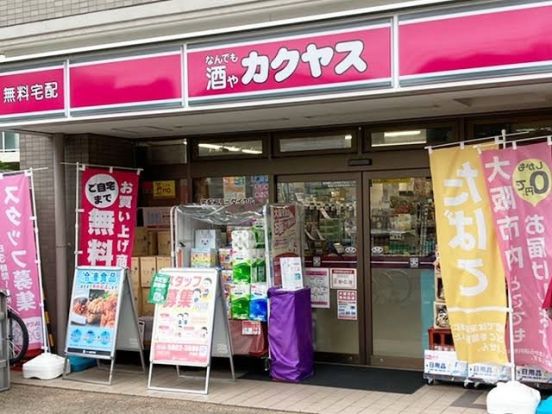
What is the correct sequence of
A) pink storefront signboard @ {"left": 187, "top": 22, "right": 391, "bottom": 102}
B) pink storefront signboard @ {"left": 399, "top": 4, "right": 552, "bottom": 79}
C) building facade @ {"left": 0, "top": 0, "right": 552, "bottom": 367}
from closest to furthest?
pink storefront signboard @ {"left": 399, "top": 4, "right": 552, "bottom": 79}, building facade @ {"left": 0, "top": 0, "right": 552, "bottom": 367}, pink storefront signboard @ {"left": 187, "top": 22, "right": 391, "bottom": 102}

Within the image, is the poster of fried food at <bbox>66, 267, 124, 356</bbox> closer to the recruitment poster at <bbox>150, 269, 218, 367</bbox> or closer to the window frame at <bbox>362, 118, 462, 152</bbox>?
the recruitment poster at <bbox>150, 269, 218, 367</bbox>

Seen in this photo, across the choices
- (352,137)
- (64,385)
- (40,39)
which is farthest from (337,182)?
(40,39)

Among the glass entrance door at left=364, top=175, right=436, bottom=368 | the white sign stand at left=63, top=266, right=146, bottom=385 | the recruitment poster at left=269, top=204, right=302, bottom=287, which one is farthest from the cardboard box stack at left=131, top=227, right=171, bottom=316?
the glass entrance door at left=364, top=175, right=436, bottom=368

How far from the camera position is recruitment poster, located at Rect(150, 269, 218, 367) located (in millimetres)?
7395

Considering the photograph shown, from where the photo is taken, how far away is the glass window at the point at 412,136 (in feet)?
25.9

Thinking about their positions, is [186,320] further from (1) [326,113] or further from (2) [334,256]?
(1) [326,113]

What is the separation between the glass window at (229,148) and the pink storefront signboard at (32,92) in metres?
2.18

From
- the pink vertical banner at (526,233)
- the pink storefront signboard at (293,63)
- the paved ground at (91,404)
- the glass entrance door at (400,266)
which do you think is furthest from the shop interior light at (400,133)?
the paved ground at (91,404)

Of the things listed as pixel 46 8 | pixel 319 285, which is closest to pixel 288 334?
pixel 319 285

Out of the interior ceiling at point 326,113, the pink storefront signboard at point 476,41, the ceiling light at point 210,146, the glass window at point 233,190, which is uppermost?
the pink storefront signboard at point 476,41

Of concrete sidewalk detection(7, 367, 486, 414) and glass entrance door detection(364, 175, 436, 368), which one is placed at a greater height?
glass entrance door detection(364, 175, 436, 368)

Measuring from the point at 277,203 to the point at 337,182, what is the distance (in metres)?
0.78

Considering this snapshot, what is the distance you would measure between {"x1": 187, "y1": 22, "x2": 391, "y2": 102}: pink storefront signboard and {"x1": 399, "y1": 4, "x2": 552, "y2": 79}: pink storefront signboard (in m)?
0.23

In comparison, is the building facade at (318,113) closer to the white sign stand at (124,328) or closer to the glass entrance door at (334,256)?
the glass entrance door at (334,256)
